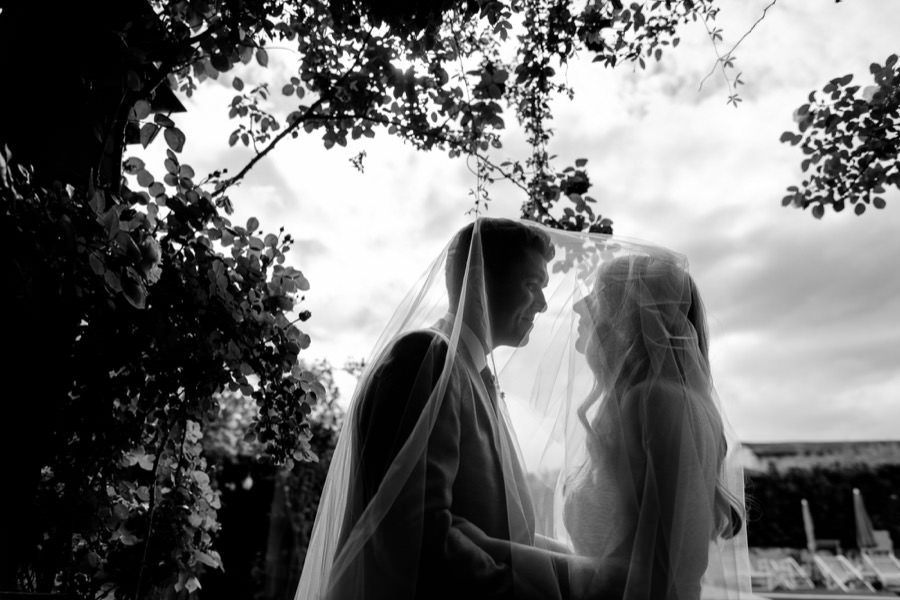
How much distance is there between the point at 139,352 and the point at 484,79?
166 centimetres

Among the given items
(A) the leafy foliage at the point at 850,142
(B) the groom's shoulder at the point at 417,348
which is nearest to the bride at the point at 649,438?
(B) the groom's shoulder at the point at 417,348

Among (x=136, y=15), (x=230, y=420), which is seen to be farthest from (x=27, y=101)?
(x=230, y=420)

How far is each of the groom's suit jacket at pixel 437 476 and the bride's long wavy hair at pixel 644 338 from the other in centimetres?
24

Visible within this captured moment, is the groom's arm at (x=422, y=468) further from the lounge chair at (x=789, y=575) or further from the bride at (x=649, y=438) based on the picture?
the lounge chair at (x=789, y=575)

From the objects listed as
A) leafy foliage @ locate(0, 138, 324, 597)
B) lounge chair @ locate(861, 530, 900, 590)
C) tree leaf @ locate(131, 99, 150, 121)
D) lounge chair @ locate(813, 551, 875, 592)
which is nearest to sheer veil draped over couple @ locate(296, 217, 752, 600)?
leafy foliage @ locate(0, 138, 324, 597)

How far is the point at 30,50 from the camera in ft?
5.21

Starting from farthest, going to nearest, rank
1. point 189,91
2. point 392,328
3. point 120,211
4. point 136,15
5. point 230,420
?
point 230,420 < point 189,91 < point 136,15 < point 392,328 < point 120,211

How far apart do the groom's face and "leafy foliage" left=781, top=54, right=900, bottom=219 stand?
2414 mm

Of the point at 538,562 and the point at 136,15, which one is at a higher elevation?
the point at 136,15

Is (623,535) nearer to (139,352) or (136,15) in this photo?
(139,352)

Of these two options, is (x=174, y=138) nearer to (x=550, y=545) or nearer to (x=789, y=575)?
(x=550, y=545)

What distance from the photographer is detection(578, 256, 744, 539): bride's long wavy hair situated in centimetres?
135

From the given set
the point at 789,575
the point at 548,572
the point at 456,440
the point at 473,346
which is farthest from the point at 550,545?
the point at 789,575

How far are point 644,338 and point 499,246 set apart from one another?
1.42 feet
